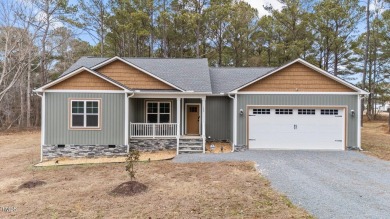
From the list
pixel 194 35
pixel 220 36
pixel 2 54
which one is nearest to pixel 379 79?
pixel 220 36

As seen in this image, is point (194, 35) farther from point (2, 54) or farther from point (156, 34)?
point (2, 54)

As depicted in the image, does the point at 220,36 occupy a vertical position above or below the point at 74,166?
above

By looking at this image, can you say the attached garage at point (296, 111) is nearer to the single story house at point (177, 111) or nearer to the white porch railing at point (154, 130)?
the single story house at point (177, 111)

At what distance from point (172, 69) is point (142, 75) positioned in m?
2.73

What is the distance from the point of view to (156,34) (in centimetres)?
2806

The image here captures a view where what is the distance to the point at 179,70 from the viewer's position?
14.8 metres

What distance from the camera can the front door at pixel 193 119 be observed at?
14.1 m

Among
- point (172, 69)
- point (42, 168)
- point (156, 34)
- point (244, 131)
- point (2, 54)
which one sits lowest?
point (42, 168)

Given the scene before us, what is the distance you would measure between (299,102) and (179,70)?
6834mm

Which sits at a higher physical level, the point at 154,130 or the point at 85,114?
the point at 85,114

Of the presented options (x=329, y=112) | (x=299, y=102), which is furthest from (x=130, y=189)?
(x=329, y=112)

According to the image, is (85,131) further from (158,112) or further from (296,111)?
A: (296,111)

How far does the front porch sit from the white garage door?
2.64 meters

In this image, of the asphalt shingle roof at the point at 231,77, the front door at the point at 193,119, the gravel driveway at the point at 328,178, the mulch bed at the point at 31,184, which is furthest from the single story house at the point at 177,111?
the mulch bed at the point at 31,184
